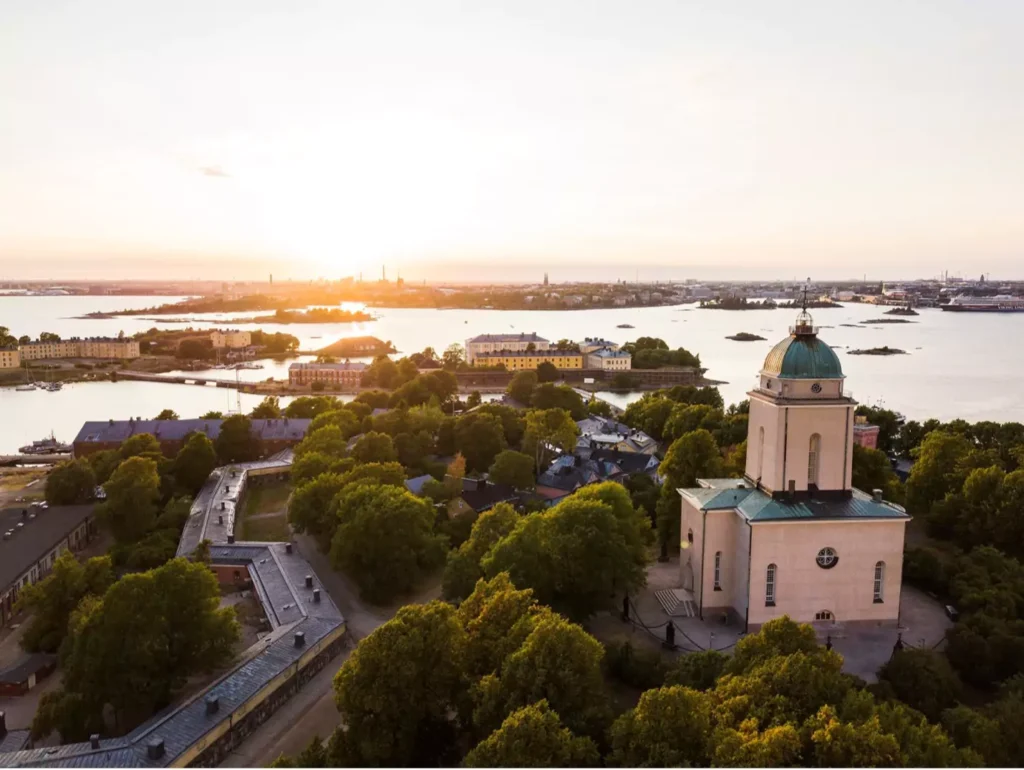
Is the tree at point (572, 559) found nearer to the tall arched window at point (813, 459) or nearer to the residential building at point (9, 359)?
the tall arched window at point (813, 459)

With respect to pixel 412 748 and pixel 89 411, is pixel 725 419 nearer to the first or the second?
pixel 412 748

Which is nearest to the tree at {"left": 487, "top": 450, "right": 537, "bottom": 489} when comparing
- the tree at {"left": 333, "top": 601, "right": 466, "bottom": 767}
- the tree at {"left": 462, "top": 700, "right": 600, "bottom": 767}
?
the tree at {"left": 333, "top": 601, "right": 466, "bottom": 767}

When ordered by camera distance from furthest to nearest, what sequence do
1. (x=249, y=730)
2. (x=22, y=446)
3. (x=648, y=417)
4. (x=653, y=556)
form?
(x=22, y=446) → (x=648, y=417) → (x=653, y=556) → (x=249, y=730)

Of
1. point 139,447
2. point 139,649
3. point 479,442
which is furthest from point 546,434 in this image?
point 139,649

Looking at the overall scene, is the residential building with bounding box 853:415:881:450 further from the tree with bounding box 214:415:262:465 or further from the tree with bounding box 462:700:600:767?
the tree with bounding box 214:415:262:465

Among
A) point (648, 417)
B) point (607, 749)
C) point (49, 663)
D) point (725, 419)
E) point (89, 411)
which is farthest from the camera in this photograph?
point (89, 411)

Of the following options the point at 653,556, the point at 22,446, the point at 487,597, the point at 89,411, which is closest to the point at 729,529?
the point at 653,556
